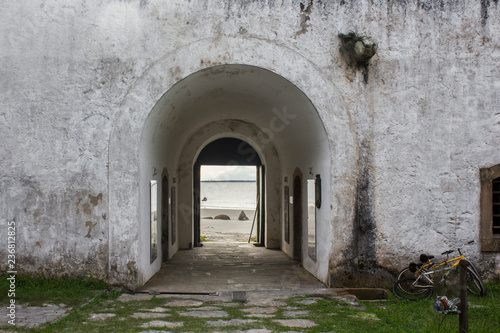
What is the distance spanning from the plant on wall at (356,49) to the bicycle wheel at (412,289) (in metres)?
3.31

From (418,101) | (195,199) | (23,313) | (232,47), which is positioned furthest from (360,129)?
(195,199)

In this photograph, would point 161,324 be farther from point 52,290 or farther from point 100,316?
point 52,290

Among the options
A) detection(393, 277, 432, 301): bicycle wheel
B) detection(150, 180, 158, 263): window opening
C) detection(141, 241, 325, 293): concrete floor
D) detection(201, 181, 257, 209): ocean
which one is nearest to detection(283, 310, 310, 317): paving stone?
detection(141, 241, 325, 293): concrete floor

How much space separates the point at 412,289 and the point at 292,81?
140 inches

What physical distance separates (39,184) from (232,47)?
3613 mm

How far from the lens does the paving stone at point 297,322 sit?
5.15 metres

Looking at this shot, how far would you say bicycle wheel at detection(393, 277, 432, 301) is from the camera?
6498mm

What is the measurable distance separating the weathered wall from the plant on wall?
6.0 inches

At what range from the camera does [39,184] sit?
6816 mm

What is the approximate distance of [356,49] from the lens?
22.1 ft

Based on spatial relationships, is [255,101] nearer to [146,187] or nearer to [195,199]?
[146,187]

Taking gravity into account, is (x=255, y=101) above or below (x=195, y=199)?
above

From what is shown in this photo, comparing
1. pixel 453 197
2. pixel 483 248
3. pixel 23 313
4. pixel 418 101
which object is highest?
pixel 418 101

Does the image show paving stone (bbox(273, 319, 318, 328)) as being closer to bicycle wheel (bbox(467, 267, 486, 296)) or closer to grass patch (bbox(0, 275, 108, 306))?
grass patch (bbox(0, 275, 108, 306))
